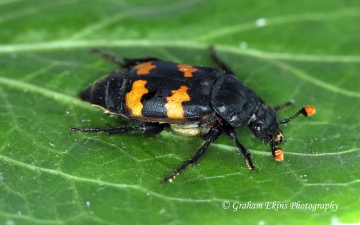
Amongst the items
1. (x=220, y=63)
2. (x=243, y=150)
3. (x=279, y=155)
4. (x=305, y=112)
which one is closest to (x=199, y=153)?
(x=243, y=150)

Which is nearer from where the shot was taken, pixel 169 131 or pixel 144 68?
pixel 169 131

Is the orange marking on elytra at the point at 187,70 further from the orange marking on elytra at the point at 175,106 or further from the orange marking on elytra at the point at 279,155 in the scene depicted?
the orange marking on elytra at the point at 279,155

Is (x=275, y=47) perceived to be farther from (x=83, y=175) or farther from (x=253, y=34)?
(x=83, y=175)

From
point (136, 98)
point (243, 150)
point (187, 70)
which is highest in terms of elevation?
point (187, 70)

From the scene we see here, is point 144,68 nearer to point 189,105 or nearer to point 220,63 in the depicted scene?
point 189,105

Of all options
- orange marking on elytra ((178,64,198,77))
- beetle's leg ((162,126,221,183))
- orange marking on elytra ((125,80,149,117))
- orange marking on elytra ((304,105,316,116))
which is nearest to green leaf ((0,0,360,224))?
beetle's leg ((162,126,221,183))

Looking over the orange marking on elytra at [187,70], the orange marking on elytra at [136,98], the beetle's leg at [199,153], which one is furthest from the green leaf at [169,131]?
the orange marking on elytra at [187,70]

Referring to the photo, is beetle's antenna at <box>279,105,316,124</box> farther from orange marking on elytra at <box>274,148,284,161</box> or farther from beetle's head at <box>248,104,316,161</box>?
orange marking on elytra at <box>274,148,284,161</box>
